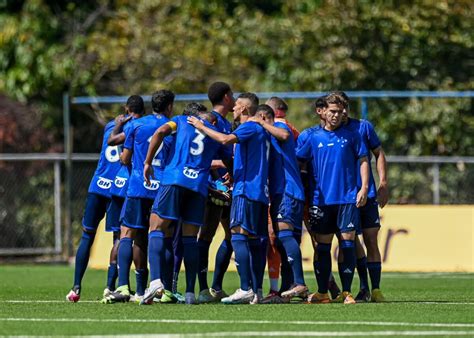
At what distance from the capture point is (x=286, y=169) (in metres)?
13.5

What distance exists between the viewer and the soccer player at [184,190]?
12.8 meters

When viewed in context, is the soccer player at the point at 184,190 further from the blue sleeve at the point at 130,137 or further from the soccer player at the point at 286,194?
the soccer player at the point at 286,194

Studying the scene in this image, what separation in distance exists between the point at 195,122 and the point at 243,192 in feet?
2.85

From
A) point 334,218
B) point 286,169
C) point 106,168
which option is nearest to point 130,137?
point 106,168

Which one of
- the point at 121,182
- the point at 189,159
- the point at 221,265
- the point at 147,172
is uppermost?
the point at 189,159

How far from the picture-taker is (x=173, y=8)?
97.9 ft

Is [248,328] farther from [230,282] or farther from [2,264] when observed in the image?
[2,264]

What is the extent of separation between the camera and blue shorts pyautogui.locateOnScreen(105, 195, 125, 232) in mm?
14023

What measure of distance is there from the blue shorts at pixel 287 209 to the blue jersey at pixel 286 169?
55 millimetres

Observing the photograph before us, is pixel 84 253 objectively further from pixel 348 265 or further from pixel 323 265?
pixel 348 265

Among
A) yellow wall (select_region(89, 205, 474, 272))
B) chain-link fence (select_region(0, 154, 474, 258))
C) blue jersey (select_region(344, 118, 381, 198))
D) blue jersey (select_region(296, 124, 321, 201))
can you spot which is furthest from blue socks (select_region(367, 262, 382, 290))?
chain-link fence (select_region(0, 154, 474, 258))

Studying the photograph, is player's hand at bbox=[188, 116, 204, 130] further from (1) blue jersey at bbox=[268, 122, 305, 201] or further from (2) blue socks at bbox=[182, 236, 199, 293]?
(2) blue socks at bbox=[182, 236, 199, 293]

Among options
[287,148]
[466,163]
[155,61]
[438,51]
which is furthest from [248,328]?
[155,61]

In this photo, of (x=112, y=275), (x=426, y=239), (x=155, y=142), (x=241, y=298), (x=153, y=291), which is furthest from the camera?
(x=426, y=239)
